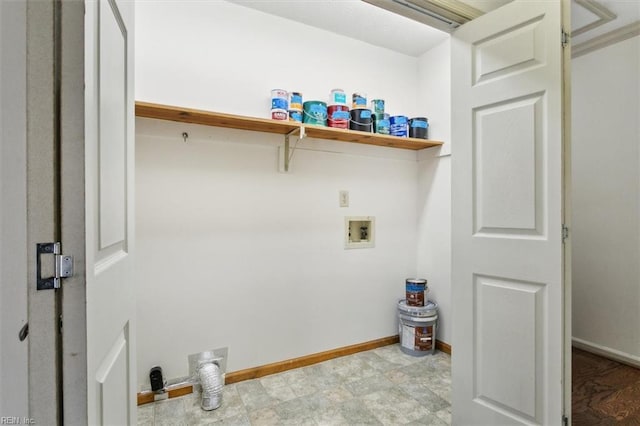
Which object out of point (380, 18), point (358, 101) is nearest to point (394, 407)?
point (358, 101)

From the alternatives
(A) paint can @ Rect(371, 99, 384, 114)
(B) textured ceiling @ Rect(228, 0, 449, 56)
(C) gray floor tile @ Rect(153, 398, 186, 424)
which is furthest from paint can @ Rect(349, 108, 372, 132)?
(C) gray floor tile @ Rect(153, 398, 186, 424)

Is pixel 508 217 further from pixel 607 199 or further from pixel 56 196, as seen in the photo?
pixel 607 199

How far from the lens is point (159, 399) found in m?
1.92

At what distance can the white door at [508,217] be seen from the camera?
4.25ft

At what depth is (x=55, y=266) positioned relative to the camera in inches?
27.3

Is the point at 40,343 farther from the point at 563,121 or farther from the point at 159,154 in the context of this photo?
the point at 563,121

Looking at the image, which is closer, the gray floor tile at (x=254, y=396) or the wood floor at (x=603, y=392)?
the wood floor at (x=603, y=392)

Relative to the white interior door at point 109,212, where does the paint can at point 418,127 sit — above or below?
above

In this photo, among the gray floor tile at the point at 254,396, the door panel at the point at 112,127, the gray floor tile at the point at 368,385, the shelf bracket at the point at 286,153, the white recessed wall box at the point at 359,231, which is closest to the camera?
the door panel at the point at 112,127

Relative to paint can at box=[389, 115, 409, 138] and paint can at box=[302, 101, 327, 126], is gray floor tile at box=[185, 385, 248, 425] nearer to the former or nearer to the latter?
paint can at box=[302, 101, 327, 126]

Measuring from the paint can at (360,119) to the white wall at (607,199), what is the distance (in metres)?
1.87

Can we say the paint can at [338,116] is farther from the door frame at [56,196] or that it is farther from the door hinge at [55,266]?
the door hinge at [55,266]
